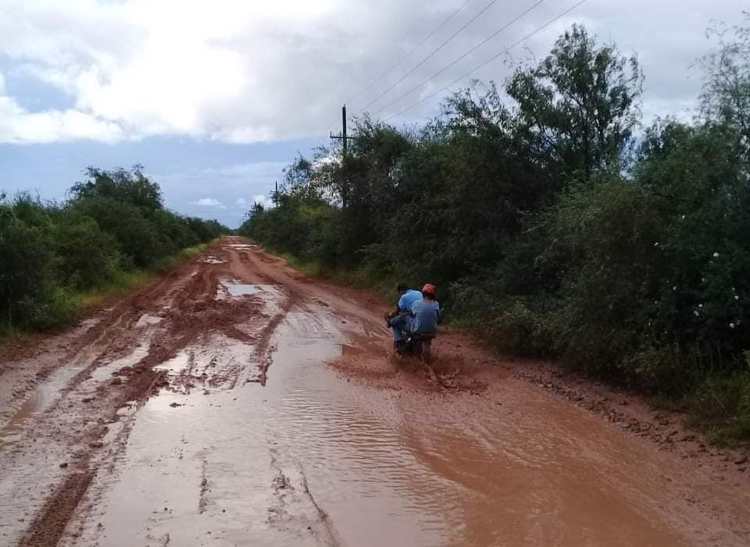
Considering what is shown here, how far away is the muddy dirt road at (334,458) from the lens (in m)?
5.32

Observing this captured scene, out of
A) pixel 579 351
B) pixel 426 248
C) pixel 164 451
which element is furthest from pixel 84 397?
pixel 426 248

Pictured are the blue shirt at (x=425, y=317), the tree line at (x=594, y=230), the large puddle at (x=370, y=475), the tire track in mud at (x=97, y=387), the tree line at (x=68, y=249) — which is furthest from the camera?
the tree line at (x=68, y=249)

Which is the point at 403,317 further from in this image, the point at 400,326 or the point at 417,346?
the point at 417,346

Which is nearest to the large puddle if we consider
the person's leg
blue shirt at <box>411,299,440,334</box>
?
blue shirt at <box>411,299,440,334</box>

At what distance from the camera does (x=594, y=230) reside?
9914 millimetres

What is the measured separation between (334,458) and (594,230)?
516 cm

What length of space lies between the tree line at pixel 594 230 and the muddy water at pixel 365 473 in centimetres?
137

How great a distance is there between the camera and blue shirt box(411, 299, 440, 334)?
11648 millimetres

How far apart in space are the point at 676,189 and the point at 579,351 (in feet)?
8.52

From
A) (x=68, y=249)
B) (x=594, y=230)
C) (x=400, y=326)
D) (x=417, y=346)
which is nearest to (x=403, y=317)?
(x=400, y=326)

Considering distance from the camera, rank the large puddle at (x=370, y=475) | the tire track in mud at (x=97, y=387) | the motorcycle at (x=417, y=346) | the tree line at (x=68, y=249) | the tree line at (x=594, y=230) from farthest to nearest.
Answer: the tree line at (x=68, y=249) → the motorcycle at (x=417, y=346) → the tree line at (x=594, y=230) → the tire track in mud at (x=97, y=387) → the large puddle at (x=370, y=475)

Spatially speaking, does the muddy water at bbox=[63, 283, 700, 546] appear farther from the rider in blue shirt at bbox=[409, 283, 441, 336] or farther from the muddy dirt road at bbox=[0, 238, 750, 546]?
the rider in blue shirt at bbox=[409, 283, 441, 336]

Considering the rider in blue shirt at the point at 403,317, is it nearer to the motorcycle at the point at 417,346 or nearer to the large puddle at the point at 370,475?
the motorcycle at the point at 417,346

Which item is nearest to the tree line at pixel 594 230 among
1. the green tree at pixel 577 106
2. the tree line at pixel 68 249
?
the green tree at pixel 577 106
